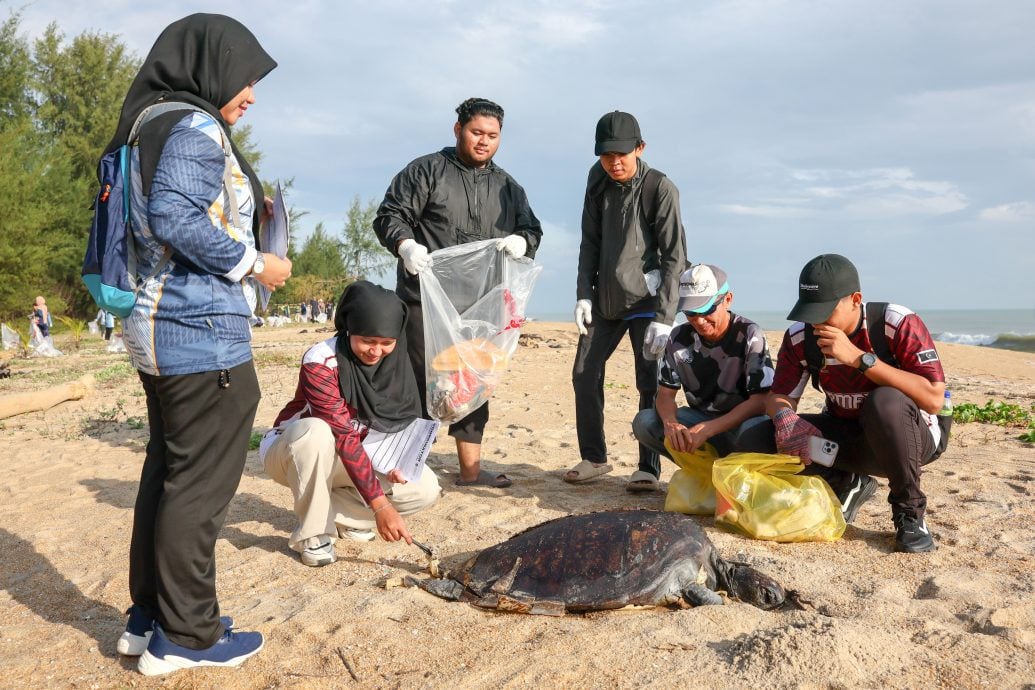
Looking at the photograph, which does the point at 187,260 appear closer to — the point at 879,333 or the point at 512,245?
the point at 512,245

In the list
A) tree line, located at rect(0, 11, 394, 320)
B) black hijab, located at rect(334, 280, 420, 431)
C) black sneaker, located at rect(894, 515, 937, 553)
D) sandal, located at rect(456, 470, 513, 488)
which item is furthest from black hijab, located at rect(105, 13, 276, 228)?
tree line, located at rect(0, 11, 394, 320)

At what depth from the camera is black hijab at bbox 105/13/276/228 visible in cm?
217

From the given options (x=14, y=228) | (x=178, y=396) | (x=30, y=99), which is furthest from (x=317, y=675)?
(x=30, y=99)

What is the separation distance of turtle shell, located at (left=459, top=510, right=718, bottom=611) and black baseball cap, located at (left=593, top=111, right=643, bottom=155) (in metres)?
2.05

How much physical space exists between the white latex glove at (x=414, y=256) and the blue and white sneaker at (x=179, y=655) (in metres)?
2.24

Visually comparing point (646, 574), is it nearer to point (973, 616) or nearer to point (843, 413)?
point (973, 616)

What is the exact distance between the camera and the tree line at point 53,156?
18.8 m

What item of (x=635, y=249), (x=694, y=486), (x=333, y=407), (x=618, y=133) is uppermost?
(x=618, y=133)

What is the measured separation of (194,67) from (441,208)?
2.25 m

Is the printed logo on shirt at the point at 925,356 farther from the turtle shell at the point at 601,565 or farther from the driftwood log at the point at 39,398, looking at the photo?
the driftwood log at the point at 39,398

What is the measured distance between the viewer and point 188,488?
7.32 feet

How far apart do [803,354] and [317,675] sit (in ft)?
7.77

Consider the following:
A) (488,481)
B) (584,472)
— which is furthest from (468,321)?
(584,472)

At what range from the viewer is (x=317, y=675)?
2307mm
